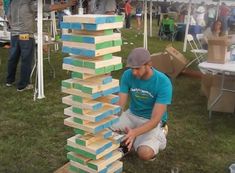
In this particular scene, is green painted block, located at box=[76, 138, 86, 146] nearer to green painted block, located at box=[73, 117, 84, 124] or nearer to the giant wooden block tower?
the giant wooden block tower

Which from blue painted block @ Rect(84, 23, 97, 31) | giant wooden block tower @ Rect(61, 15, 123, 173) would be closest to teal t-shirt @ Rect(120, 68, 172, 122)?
giant wooden block tower @ Rect(61, 15, 123, 173)

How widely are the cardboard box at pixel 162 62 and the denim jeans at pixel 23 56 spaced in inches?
95.0

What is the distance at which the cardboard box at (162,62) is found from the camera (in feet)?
23.2

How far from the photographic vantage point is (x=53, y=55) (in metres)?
8.93

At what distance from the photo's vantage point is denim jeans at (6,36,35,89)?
5.68 metres

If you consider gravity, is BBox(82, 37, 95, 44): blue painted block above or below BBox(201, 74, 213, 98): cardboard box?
above

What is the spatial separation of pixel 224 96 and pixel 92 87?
9.54ft

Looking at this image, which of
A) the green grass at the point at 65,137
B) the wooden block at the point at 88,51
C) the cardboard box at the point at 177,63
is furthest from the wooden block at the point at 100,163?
the cardboard box at the point at 177,63

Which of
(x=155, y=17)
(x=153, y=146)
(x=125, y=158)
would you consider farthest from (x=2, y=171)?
(x=155, y=17)

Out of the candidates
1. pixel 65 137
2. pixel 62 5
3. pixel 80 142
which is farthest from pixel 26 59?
pixel 80 142

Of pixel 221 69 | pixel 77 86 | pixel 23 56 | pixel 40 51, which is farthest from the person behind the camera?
pixel 23 56

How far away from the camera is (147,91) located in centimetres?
346

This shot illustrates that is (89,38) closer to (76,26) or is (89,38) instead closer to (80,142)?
(76,26)

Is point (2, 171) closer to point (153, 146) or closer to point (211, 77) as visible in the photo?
point (153, 146)
